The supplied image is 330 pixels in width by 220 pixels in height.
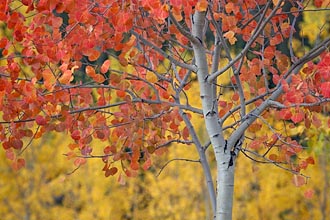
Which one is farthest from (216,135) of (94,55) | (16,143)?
(16,143)

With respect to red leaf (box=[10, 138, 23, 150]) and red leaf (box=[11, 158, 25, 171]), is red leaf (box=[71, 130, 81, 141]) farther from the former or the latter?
red leaf (box=[11, 158, 25, 171])

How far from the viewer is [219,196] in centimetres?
407

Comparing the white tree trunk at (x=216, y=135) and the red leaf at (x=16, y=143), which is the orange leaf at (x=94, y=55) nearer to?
the white tree trunk at (x=216, y=135)

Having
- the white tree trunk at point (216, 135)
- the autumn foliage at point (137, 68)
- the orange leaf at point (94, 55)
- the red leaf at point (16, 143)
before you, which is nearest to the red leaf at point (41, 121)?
the autumn foliage at point (137, 68)

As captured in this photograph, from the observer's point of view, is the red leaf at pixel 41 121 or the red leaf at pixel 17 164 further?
the red leaf at pixel 17 164

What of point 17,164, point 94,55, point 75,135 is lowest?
point 17,164

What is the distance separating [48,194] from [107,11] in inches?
311

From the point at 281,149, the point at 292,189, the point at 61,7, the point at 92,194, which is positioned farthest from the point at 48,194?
the point at 61,7

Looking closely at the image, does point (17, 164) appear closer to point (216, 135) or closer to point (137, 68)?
point (137, 68)

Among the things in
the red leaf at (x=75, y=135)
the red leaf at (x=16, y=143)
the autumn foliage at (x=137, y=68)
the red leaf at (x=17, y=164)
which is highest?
the autumn foliage at (x=137, y=68)

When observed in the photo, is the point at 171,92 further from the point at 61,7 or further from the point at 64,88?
the point at 61,7

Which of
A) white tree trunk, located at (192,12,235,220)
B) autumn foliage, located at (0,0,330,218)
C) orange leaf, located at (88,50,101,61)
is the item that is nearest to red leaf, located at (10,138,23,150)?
autumn foliage, located at (0,0,330,218)

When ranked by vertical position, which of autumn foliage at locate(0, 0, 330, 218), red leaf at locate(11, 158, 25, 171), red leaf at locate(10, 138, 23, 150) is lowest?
red leaf at locate(11, 158, 25, 171)

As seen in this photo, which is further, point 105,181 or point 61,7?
point 105,181
